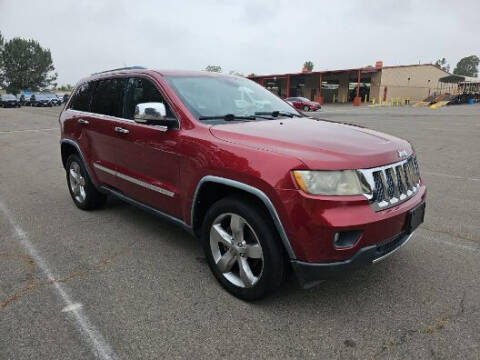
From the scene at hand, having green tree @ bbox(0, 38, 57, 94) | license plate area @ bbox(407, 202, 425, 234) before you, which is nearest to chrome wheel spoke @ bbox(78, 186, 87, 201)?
license plate area @ bbox(407, 202, 425, 234)

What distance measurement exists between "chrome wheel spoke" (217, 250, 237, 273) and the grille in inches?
44.0

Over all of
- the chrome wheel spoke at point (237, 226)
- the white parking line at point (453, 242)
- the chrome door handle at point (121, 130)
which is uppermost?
the chrome door handle at point (121, 130)

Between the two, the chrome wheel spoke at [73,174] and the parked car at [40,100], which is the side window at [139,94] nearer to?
the chrome wheel spoke at [73,174]

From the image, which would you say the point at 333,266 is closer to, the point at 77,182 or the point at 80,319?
the point at 80,319

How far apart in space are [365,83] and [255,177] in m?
50.4

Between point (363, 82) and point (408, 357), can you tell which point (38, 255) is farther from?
point (363, 82)

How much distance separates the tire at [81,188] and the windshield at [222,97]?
2032 millimetres

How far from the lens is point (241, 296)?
2930 millimetres

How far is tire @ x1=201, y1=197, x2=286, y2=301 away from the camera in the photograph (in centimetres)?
263

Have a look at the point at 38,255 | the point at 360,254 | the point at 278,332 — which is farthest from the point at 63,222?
the point at 360,254

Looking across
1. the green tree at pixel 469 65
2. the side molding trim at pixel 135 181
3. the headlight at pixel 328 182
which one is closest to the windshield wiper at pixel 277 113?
the side molding trim at pixel 135 181

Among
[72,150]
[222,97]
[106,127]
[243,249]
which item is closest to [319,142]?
[243,249]

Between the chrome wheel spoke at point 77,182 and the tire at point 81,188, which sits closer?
the tire at point 81,188

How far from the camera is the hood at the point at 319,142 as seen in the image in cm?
247
